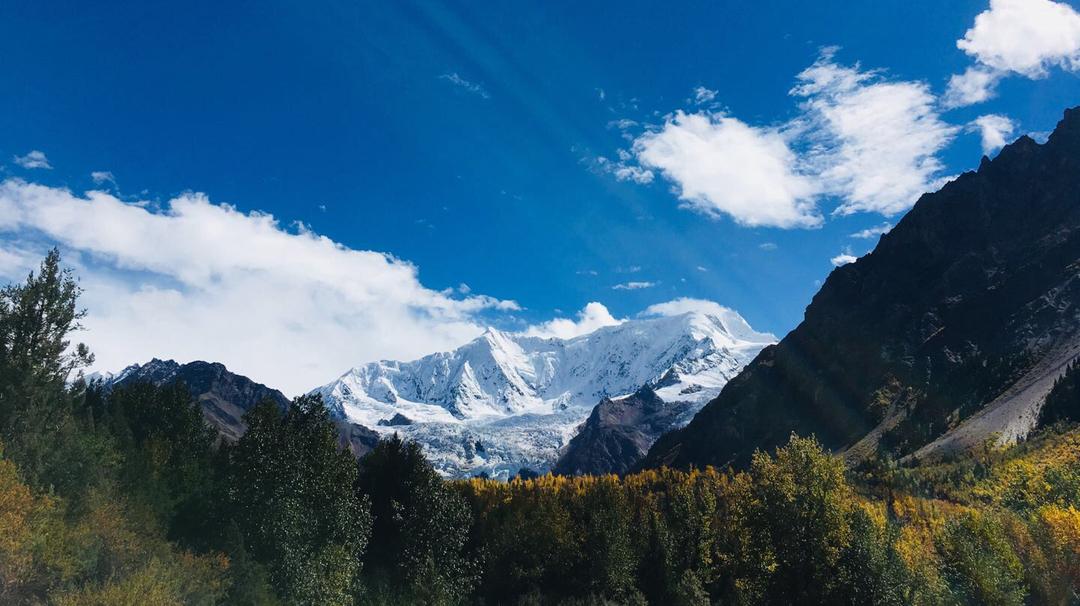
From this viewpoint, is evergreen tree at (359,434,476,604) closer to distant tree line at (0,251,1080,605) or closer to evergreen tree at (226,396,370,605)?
distant tree line at (0,251,1080,605)

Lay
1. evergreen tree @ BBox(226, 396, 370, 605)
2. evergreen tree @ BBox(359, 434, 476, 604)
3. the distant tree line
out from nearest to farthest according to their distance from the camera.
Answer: the distant tree line, evergreen tree @ BBox(226, 396, 370, 605), evergreen tree @ BBox(359, 434, 476, 604)

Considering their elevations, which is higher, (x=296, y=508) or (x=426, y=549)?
(x=296, y=508)

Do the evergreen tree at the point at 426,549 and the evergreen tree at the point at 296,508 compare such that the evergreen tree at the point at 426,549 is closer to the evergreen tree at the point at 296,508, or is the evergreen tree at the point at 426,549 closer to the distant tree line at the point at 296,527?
the distant tree line at the point at 296,527

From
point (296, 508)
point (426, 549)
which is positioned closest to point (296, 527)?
point (296, 508)

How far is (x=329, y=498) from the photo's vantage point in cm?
5116

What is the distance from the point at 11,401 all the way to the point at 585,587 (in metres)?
71.6

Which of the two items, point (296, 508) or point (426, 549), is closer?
point (296, 508)

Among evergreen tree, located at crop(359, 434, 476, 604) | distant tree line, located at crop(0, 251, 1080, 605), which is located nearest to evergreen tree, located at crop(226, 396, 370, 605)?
distant tree line, located at crop(0, 251, 1080, 605)

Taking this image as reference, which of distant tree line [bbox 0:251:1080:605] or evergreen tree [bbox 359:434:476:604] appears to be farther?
evergreen tree [bbox 359:434:476:604]

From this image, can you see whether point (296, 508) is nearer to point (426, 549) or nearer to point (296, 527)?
point (296, 527)

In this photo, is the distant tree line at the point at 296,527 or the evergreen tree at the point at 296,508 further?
the evergreen tree at the point at 296,508


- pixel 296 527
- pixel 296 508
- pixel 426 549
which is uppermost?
pixel 296 508

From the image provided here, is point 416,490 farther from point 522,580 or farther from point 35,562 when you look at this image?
point 522,580

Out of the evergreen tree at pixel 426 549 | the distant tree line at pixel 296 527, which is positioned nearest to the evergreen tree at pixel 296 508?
the distant tree line at pixel 296 527
